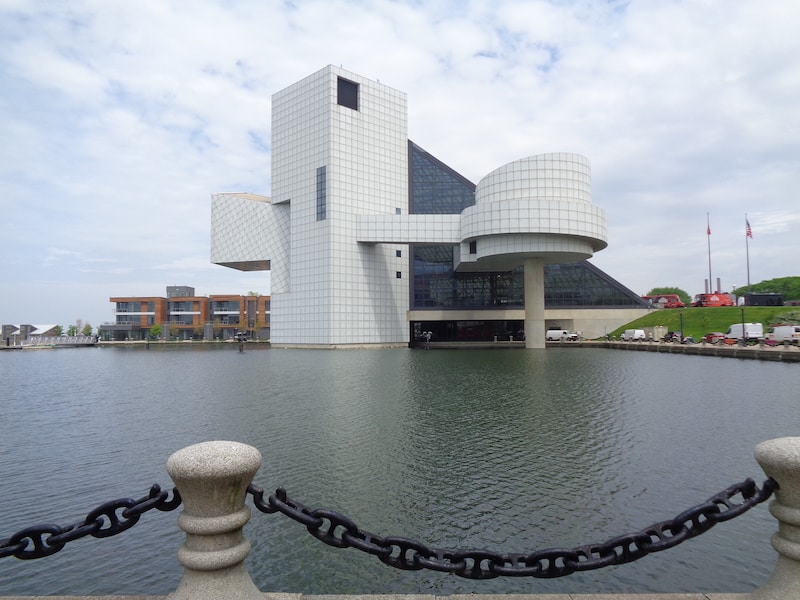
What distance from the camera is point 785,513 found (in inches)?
156

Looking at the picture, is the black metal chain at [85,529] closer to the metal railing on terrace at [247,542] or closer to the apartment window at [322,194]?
the metal railing on terrace at [247,542]

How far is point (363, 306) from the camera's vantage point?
7506 centimetres

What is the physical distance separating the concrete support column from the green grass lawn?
19.9 m

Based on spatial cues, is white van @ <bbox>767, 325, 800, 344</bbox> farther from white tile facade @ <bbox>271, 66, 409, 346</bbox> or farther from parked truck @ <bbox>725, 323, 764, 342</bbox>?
white tile facade @ <bbox>271, 66, 409, 346</bbox>

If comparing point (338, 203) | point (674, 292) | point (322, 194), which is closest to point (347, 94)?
point (322, 194)

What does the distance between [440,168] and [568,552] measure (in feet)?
276

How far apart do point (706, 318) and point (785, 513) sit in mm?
83434

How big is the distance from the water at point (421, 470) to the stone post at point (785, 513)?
3.73 metres

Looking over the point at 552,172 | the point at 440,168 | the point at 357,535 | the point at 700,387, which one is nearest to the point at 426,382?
the point at 700,387

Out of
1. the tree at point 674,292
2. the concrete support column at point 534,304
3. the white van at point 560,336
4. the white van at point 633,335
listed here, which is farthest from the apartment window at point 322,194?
the tree at point 674,292

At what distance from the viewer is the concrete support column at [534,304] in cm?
6531

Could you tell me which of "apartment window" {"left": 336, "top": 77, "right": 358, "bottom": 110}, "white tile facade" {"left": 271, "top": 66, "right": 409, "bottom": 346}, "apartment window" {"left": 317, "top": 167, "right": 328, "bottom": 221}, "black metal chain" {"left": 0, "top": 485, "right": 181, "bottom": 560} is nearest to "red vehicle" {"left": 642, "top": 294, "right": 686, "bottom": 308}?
"white tile facade" {"left": 271, "top": 66, "right": 409, "bottom": 346}

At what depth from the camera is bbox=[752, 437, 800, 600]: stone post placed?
390 cm

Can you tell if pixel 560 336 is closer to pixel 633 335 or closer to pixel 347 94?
pixel 633 335
